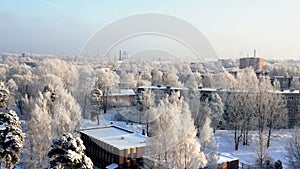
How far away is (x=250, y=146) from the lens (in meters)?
17.9

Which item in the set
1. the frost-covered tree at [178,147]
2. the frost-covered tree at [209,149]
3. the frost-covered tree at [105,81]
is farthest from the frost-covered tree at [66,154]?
the frost-covered tree at [105,81]

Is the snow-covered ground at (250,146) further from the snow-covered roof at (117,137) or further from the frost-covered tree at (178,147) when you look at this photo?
the snow-covered roof at (117,137)

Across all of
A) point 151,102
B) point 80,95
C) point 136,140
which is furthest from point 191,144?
point 80,95

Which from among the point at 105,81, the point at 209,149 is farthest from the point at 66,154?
the point at 105,81

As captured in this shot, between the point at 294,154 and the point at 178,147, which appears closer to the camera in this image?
the point at 178,147

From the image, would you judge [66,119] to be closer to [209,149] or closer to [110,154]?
[110,154]

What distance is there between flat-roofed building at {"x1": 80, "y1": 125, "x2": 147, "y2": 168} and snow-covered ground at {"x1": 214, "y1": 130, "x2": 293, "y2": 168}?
6.05m

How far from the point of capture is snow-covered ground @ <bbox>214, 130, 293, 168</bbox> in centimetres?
1598

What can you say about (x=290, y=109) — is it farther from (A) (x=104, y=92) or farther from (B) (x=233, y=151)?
(A) (x=104, y=92)

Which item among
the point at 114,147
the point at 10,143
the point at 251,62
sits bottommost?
the point at 114,147

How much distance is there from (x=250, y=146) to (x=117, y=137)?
28.9 feet

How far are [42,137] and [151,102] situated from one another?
28.6 feet

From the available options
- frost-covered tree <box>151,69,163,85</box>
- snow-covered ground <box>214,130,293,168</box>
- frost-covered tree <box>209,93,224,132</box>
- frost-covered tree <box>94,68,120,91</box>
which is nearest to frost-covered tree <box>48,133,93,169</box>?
snow-covered ground <box>214,130,293,168</box>

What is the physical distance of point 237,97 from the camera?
1983 cm
